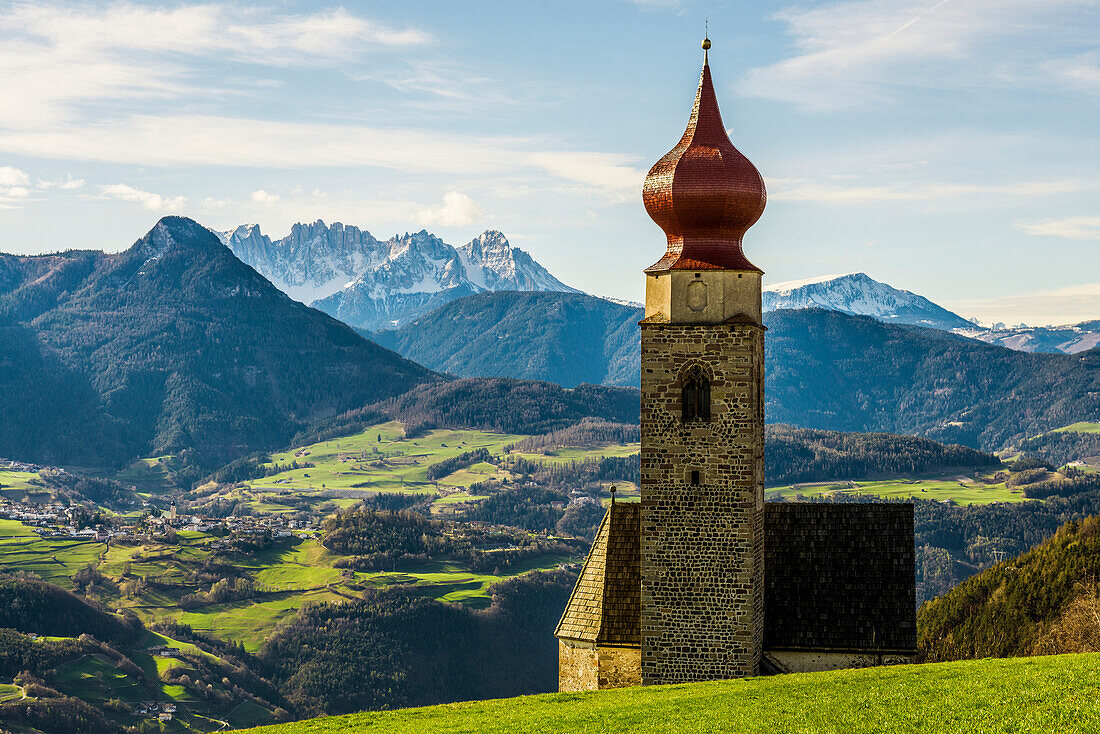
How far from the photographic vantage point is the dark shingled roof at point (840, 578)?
42875 mm

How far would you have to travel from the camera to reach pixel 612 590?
44.2m

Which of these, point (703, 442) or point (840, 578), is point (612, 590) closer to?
point (703, 442)

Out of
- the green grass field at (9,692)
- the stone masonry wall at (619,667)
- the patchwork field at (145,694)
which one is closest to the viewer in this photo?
the stone masonry wall at (619,667)

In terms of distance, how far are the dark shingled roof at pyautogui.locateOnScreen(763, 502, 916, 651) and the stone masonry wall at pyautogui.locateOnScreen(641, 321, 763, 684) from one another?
2.03 metres

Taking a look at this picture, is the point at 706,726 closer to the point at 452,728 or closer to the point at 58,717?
the point at 452,728

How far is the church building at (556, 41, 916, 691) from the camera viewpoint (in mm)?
41406

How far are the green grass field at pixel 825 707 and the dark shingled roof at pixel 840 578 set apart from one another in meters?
2.77

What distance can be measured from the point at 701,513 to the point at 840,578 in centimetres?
637

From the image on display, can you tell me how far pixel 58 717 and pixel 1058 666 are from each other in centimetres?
15488

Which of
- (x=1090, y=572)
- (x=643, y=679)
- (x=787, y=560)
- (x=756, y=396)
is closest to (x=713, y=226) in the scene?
(x=756, y=396)

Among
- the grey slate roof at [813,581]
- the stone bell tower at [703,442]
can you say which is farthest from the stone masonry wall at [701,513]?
the grey slate roof at [813,581]

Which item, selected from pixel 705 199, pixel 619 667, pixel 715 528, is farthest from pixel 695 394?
pixel 619 667

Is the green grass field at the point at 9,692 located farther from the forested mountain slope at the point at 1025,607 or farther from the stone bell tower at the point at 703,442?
the stone bell tower at the point at 703,442

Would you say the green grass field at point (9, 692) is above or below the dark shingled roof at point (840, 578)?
below
